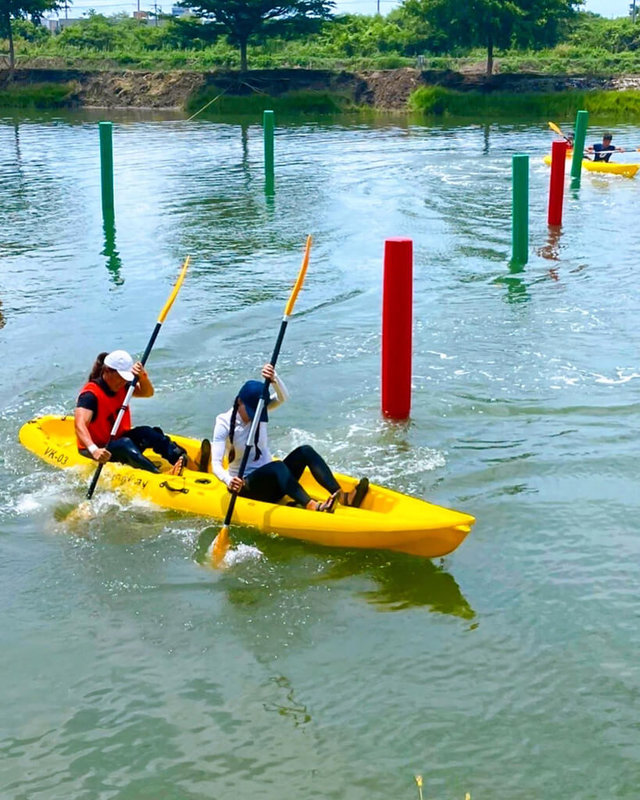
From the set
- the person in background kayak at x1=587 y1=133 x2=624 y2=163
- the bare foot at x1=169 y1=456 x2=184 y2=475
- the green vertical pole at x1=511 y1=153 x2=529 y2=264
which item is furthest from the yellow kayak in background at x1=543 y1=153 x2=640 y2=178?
the bare foot at x1=169 y1=456 x2=184 y2=475

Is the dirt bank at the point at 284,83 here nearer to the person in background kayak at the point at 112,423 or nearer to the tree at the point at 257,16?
the tree at the point at 257,16

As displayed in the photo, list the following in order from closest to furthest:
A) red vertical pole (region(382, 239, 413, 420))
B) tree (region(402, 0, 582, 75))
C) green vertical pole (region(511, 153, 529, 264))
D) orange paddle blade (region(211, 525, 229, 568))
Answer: orange paddle blade (region(211, 525, 229, 568)) < red vertical pole (region(382, 239, 413, 420)) < green vertical pole (region(511, 153, 529, 264)) < tree (region(402, 0, 582, 75))

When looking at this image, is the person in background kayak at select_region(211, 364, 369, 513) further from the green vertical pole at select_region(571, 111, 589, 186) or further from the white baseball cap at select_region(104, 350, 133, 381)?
the green vertical pole at select_region(571, 111, 589, 186)

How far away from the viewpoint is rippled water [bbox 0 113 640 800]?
20.3ft

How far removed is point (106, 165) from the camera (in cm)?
2288

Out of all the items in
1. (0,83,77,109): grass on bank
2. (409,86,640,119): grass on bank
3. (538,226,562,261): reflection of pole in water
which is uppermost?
(0,83,77,109): grass on bank

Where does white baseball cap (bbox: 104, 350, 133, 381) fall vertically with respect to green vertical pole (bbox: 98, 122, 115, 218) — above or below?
below

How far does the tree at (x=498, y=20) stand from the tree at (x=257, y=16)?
5.70 metres

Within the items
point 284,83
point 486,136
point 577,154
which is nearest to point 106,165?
point 577,154

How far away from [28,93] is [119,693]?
174ft

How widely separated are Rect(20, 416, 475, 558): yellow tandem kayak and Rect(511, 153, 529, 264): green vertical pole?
29.8ft

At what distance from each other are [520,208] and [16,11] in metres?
50.5

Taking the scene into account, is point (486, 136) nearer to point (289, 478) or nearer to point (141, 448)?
point (141, 448)

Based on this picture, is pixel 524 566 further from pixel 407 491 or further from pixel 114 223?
pixel 114 223
